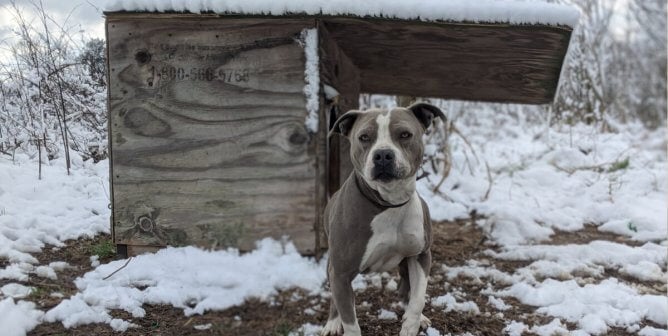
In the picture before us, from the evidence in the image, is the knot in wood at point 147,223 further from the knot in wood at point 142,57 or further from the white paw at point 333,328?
the white paw at point 333,328

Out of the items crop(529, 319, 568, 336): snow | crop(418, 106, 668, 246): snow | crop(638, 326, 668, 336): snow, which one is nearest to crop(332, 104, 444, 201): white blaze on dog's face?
crop(529, 319, 568, 336): snow

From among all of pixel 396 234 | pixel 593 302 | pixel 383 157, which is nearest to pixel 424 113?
pixel 383 157

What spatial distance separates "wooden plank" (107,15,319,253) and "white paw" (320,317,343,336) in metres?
0.66

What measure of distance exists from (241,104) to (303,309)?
1.32 metres

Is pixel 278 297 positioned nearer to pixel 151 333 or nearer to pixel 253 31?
pixel 151 333

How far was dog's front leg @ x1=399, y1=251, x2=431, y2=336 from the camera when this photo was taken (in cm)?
262

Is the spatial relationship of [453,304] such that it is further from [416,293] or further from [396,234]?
[396,234]

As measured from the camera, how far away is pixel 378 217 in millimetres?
2658

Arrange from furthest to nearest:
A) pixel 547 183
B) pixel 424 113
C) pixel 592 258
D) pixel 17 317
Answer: pixel 547 183, pixel 592 258, pixel 424 113, pixel 17 317

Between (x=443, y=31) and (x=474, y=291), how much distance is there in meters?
1.81

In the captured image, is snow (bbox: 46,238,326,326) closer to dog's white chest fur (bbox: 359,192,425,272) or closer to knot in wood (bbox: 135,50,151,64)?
dog's white chest fur (bbox: 359,192,425,272)

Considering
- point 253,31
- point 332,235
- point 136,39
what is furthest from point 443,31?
point 136,39

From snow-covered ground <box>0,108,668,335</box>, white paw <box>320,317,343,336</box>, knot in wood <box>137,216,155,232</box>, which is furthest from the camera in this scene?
white paw <box>320,317,343,336</box>

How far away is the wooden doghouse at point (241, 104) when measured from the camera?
2.62m
